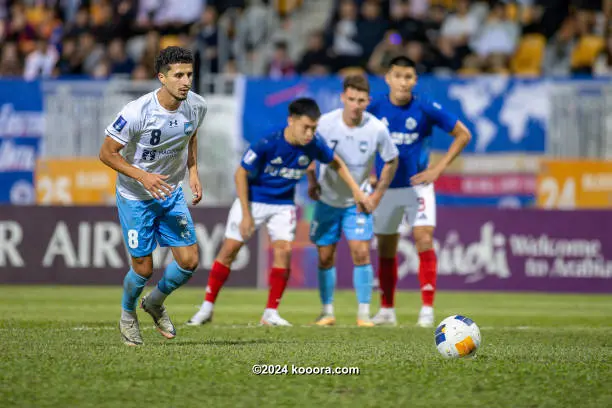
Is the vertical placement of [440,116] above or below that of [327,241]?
above

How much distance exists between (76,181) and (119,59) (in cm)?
369

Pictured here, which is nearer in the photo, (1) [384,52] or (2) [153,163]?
(2) [153,163]

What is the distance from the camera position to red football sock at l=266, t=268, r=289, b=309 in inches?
426

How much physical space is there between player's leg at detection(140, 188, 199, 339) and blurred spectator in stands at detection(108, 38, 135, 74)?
12.3m

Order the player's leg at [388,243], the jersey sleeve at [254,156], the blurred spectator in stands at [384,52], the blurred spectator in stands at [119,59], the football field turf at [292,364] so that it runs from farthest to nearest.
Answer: the blurred spectator in stands at [119,59] → the blurred spectator in stands at [384,52] → the player's leg at [388,243] → the jersey sleeve at [254,156] → the football field turf at [292,364]

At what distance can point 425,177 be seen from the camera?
36.3 feet

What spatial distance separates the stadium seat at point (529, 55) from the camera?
19750 mm

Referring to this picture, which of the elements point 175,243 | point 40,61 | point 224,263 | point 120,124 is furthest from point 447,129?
point 40,61

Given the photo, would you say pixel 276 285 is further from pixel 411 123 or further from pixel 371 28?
pixel 371 28

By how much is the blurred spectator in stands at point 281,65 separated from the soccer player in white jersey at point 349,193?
27.6ft

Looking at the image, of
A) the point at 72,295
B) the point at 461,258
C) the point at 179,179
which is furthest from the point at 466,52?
the point at 179,179

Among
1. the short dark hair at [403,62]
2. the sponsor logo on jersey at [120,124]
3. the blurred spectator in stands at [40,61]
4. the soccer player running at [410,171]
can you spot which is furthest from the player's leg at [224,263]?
the blurred spectator in stands at [40,61]

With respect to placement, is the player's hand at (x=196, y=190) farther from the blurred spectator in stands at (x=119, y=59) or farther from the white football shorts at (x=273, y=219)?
the blurred spectator in stands at (x=119, y=59)

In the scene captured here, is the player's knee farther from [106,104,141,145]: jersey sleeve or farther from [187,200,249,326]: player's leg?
[106,104,141,145]: jersey sleeve
